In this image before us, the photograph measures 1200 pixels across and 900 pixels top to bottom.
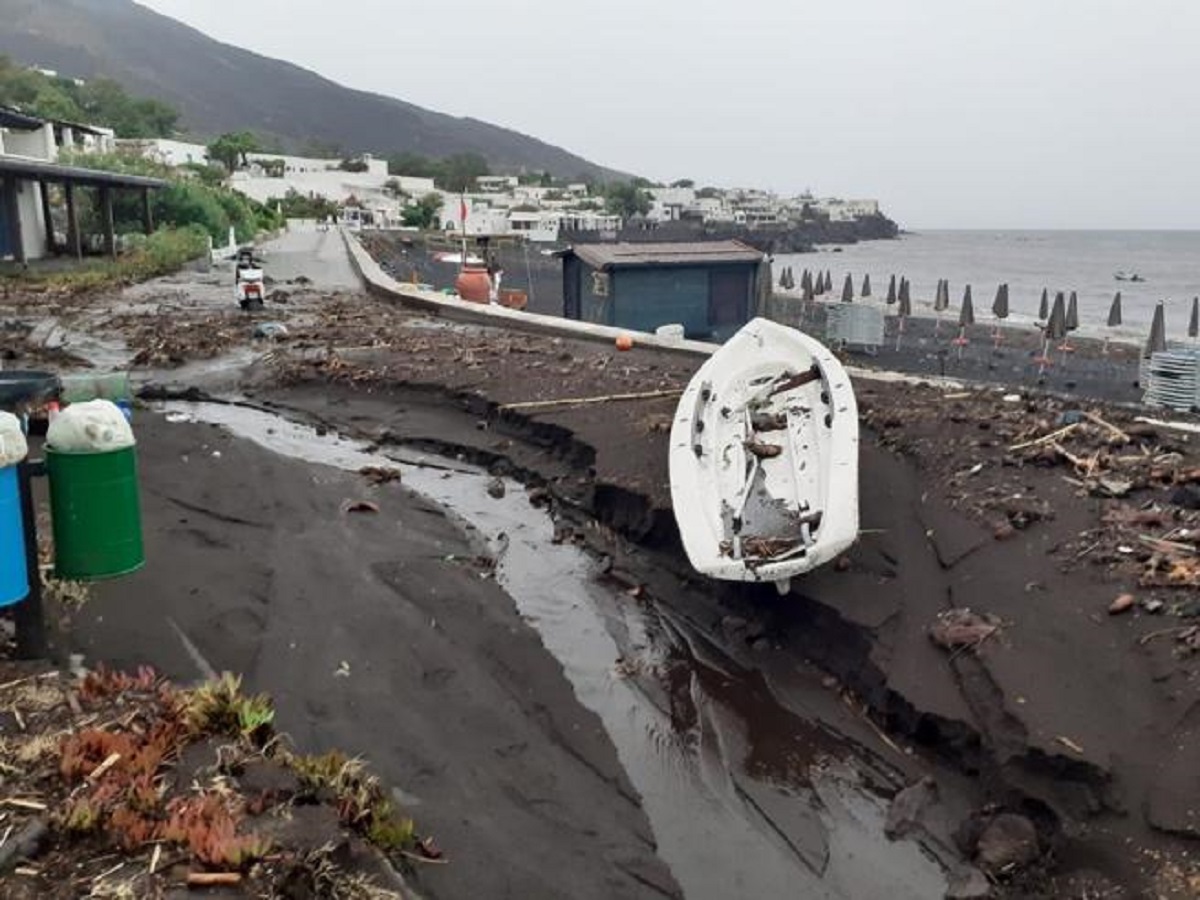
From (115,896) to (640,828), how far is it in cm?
285

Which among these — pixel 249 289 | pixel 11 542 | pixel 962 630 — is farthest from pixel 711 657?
pixel 249 289

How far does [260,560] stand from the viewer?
736 cm

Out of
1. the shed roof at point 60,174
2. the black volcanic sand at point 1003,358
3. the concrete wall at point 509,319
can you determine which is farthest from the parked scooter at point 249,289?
the black volcanic sand at point 1003,358

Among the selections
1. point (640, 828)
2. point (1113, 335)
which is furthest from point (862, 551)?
point (1113, 335)

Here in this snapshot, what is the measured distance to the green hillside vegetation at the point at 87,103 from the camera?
73.8 m

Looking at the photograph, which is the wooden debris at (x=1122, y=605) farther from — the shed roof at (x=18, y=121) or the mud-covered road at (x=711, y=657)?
the shed roof at (x=18, y=121)

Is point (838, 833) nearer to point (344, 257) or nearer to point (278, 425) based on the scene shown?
point (278, 425)

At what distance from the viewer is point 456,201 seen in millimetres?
114875

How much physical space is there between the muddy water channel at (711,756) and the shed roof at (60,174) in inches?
741

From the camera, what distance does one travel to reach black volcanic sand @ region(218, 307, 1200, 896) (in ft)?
16.5

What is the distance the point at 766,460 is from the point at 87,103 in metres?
107

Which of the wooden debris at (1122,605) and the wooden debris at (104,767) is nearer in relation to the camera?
the wooden debris at (104,767)

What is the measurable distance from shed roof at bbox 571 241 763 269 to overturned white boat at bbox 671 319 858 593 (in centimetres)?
1125

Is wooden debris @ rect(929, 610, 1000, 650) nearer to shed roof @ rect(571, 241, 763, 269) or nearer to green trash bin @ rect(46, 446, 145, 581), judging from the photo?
green trash bin @ rect(46, 446, 145, 581)
